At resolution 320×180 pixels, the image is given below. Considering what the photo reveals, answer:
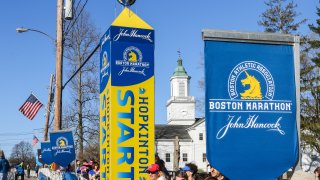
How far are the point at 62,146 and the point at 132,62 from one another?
7589 mm

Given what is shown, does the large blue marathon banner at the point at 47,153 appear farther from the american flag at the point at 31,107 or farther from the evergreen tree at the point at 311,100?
the evergreen tree at the point at 311,100

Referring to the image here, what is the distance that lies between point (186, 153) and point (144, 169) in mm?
74348

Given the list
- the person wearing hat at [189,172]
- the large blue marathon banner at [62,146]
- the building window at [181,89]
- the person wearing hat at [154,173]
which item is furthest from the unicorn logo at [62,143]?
the building window at [181,89]

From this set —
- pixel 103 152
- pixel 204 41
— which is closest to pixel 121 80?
pixel 103 152

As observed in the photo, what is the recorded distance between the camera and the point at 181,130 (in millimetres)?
85938

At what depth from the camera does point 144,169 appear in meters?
8.28

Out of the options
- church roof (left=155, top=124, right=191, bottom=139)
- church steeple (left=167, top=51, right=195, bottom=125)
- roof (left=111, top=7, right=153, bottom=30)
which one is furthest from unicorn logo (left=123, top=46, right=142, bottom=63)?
church steeple (left=167, top=51, right=195, bottom=125)

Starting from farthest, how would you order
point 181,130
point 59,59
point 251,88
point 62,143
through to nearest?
point 181,130 → point 59,59 → point 62,143 → point 251,88

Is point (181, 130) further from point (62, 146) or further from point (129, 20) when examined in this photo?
point (129, 20)

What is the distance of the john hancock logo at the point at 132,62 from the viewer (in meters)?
8.09

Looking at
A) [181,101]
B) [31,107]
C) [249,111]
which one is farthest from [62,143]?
[181,101]

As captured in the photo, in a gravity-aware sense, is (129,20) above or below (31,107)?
above

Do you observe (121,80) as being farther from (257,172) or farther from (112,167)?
(257,172)

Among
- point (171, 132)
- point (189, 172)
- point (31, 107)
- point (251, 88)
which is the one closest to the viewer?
point (251, 88)
